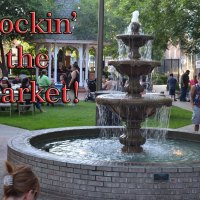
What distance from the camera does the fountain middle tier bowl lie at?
7926mm

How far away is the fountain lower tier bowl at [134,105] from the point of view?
7.91 metres

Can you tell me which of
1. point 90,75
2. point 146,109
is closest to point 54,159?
point 146,109

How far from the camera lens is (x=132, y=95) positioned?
850 cm

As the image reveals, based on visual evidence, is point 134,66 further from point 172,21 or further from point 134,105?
point 172,21

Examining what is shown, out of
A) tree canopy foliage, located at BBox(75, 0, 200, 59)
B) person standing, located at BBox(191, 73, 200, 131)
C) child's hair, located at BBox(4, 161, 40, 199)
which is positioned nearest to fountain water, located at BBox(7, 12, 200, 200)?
person standing, located at BBox(191, 73, 200, 131)

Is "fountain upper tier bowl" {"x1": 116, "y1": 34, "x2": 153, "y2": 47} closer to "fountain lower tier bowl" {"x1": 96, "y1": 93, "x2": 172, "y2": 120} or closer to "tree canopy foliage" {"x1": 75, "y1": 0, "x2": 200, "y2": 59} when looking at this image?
"fountain lower tier bowl" {"x1": 96, "y1": 93, "x2": 172, "y2": 120}

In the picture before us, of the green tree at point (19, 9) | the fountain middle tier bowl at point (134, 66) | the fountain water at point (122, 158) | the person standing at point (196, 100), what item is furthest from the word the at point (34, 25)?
the fountain middle tier bowl at point (134, 66)

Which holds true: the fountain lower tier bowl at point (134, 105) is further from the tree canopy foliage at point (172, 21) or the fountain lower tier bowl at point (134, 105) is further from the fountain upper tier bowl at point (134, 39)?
the tree canopy foliage at point (172, 21)

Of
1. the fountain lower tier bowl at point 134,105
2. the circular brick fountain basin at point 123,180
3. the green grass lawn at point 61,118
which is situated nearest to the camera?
the circular brick fountain basin at point 123,180

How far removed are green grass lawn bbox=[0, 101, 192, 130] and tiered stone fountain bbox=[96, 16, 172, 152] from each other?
593cm

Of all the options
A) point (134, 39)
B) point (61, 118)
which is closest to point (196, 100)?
point (134, 39)

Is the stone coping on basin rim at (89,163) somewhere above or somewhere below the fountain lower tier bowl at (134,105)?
below

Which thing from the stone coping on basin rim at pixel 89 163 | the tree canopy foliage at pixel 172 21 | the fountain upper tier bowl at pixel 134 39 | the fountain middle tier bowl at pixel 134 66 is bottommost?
the stone coping on basin rim at pixel 89 163

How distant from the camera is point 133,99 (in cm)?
797
